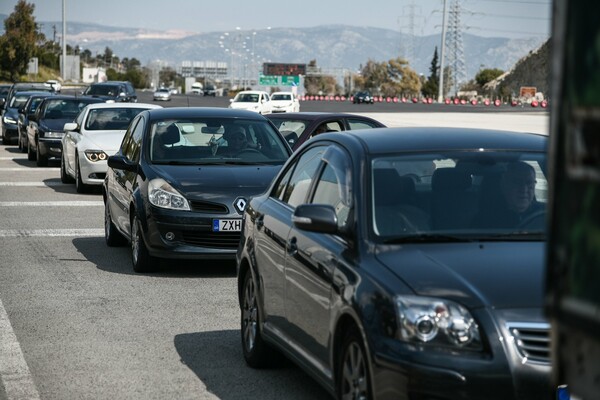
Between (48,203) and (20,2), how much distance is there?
298 ft

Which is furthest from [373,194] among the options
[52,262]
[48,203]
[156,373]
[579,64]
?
[48,203]

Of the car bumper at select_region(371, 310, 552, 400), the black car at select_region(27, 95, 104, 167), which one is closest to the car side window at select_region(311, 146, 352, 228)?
the car bumper at select_region(371, 310, 552, 400)

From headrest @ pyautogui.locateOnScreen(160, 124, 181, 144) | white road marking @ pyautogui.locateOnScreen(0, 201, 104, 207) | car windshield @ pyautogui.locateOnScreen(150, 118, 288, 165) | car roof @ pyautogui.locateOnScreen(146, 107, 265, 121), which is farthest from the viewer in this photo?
white road marking @ pyautogui.locateOnScreen(0, 201, 104, 207)

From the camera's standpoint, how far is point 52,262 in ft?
40.5

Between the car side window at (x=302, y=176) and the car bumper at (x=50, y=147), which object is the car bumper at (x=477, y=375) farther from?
the car bumper at (x=50, y=147)

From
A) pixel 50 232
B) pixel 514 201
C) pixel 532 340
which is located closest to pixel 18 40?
pixel 50 232

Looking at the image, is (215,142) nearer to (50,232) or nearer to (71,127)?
(50,232)

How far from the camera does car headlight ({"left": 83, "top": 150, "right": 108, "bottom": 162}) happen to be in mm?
20172

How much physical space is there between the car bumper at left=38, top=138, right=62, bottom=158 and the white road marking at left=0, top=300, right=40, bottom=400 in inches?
752

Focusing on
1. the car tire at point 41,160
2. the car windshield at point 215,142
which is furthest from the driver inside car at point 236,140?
the car tire at point 41,160

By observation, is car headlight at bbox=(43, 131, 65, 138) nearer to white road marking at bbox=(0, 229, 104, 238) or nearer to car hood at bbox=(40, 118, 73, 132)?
car hood at bbox=(40, 118, 73, 132)

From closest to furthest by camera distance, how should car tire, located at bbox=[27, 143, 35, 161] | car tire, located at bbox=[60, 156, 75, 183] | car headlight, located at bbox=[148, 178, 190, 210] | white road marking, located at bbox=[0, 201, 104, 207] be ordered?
car headlight, located at bbox=[148, 178, 190, 210]
white road marking, located at bbox=[0, 201, 104, 207]
car tire, located at bbox=[60, 156, 75, 183]
car tire, located at bbox=[27, 143, 35, 161]

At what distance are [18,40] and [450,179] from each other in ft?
324

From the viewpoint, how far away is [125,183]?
12.7 meters
